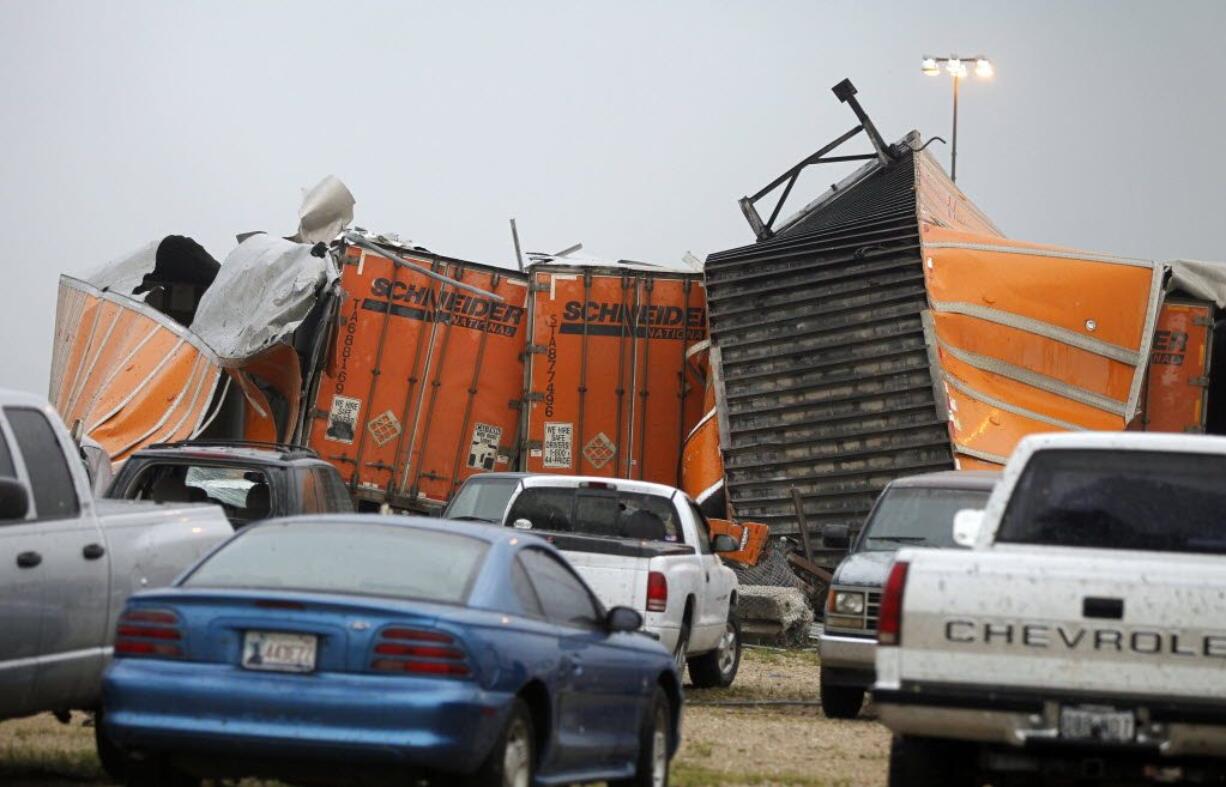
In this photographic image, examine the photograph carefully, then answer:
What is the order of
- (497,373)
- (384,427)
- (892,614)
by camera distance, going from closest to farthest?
(892,614) < (384,427) < (497,373)

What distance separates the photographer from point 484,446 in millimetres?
28734

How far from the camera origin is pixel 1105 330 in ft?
84.1

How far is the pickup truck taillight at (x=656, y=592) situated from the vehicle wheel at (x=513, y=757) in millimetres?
6574

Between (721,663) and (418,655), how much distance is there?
10.2 m

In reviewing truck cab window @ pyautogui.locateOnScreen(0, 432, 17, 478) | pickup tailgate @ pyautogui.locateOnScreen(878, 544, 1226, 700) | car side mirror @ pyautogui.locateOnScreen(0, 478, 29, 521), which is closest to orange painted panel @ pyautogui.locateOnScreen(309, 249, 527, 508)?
truck cab window @ pyautogui.locateOnScreen(0, 432, 17, 478)

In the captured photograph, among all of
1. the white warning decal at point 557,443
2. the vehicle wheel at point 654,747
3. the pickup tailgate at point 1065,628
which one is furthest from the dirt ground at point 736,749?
the white warning decal at point 557,443

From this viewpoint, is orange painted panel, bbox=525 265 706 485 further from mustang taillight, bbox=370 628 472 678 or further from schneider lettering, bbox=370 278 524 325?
mustang taillight, bbox=370 628 472 678

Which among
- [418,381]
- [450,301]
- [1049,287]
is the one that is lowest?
[418,381]

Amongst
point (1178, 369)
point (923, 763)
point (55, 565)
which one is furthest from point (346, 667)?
point (1178, 369)

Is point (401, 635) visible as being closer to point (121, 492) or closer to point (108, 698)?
point (108, 698)

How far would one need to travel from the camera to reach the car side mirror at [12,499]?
9.28 meters

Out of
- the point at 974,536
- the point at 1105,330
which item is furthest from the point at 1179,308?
the point at 974,536

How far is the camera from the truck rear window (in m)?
9.20

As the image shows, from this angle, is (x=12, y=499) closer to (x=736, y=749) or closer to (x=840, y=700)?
(x=736, y=749)
